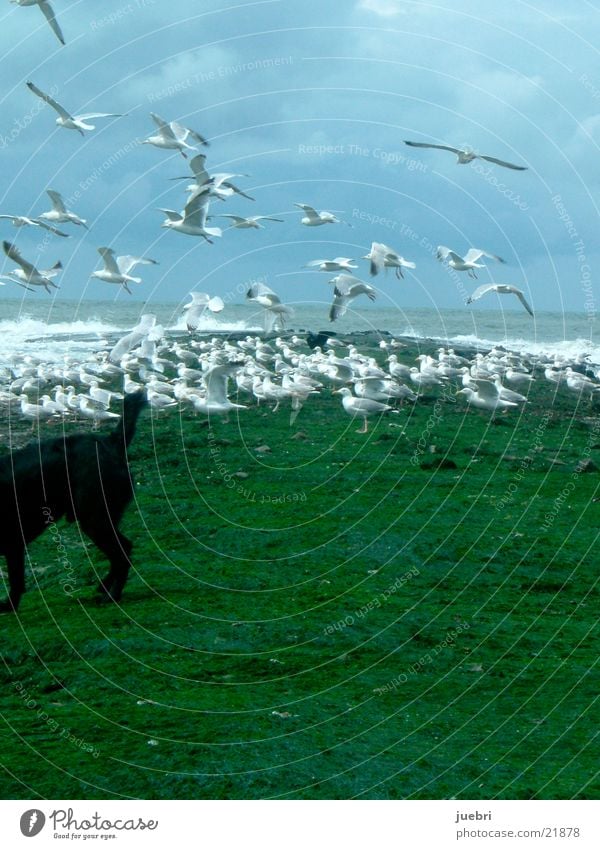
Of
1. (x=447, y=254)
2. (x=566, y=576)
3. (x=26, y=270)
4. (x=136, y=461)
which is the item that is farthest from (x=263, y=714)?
(x=447, y=254)

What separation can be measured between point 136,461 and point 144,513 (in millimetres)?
2788

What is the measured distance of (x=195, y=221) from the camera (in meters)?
14.8

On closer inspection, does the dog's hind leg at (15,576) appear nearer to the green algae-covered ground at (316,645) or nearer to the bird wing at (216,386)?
the green algae-covered ground at (316,645)

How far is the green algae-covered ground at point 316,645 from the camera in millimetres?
6293

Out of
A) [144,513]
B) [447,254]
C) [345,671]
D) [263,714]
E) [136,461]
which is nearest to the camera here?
[263,714]

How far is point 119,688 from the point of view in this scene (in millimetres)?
7227

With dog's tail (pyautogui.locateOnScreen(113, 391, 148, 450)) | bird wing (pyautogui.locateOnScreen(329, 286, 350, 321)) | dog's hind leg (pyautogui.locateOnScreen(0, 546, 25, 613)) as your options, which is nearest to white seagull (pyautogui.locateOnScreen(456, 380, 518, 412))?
bird wing (pyautogui.locateOnScreen(329, 286, 350, 321))

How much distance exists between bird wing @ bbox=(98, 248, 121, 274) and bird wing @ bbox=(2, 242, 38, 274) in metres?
1.05

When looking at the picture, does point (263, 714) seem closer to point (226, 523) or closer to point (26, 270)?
point (226, 523)

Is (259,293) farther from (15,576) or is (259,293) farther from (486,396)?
(15,576)

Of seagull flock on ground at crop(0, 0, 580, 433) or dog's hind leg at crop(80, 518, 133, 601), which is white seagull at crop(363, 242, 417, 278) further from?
dog's hind leg at crop(80, 518, 133, 601)

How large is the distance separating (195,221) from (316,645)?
315 inches

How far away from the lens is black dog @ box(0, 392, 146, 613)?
8570 mm

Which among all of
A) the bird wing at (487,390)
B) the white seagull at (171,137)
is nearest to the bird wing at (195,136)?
the white seagull at (171,137)
